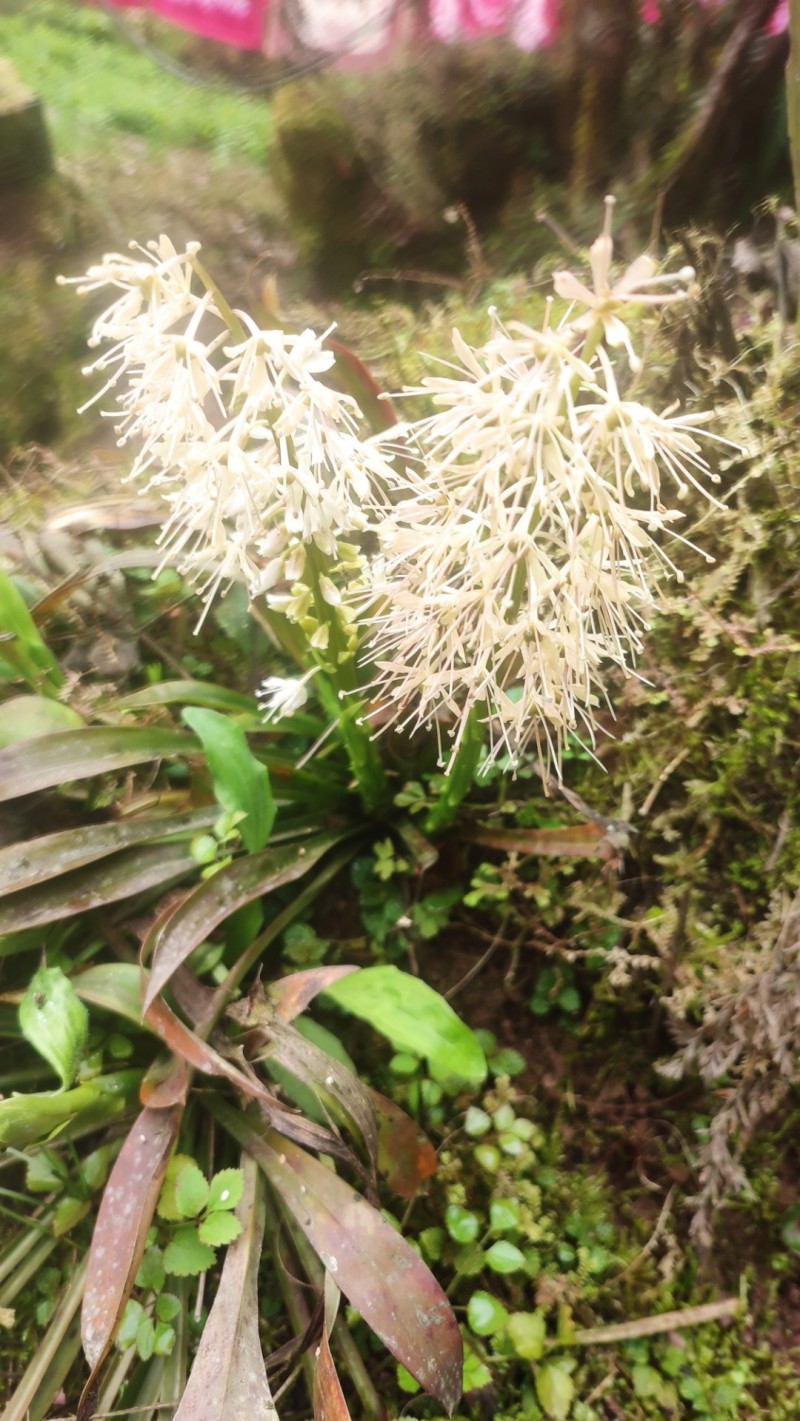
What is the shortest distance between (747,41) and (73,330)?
55.1 inches

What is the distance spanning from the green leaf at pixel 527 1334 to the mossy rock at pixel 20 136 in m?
2.22

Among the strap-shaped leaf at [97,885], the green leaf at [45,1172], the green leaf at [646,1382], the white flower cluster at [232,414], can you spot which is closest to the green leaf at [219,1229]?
the green leaf at [45,1172]

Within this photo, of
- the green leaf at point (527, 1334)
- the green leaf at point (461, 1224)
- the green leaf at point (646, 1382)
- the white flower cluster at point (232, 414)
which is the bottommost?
the green leaf at point (646, 1382)

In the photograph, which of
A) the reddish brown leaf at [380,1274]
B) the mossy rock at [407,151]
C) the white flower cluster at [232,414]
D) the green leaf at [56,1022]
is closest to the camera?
the white flower cluster at [232,414]

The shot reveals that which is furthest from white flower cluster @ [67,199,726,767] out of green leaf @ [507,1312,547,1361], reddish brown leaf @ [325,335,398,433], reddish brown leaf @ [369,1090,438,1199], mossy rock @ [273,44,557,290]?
mossy rock @ [273,44,557,290]

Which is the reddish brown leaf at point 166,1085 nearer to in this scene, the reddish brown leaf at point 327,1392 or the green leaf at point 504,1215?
the reddish brown leaf at point 327,1392

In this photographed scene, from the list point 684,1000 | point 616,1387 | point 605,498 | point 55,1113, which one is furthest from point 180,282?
point 616,1387

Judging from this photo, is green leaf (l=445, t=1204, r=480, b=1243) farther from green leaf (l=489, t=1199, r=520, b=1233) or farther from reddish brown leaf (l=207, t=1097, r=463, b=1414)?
reddish brown leaf (l=207, t=1097, r=463, b=1414)

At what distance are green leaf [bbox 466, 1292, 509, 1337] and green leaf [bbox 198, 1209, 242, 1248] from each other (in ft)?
1.03

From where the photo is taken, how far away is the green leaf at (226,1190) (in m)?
0.98

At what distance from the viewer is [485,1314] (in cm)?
99

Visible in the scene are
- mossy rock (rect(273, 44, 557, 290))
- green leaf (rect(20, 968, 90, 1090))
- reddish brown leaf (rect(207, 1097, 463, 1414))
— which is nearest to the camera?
reddish brown leaf (rect(207, 1097, 463, 1414))

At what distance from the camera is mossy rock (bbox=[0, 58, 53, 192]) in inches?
63.3

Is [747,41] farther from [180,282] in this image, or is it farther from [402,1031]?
[402,1031]
